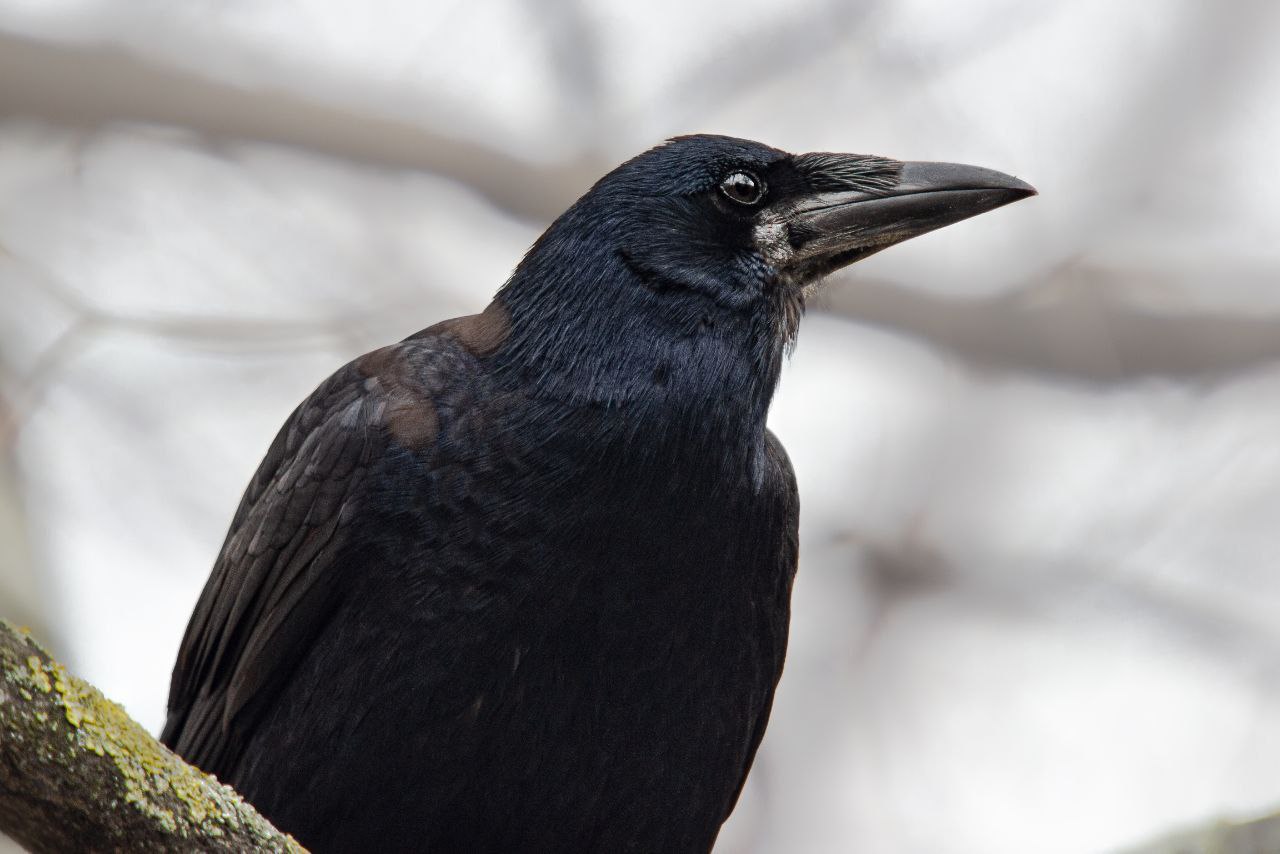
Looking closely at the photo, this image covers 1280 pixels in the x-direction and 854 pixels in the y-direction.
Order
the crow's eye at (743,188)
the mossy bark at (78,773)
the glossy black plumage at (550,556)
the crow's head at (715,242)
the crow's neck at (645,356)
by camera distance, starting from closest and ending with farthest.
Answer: the mossy bark at (78,773) < the glossy black plumage at (550,556) < the crow's neck at (645,356) < the crow's head at (715,242) < the crow's eye at (743,188)

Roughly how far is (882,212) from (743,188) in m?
0.39

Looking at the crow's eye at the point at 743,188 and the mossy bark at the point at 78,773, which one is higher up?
the crow's eye at the point at 743,188

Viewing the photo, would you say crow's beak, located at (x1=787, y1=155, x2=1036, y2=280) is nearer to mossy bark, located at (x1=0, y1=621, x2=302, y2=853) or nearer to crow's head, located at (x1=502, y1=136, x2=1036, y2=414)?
crow's head, located at (x1=502, y1=136, x2=1036, y2=414)

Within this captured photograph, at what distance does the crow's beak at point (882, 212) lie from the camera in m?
4.50

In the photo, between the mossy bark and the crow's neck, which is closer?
the mossy bark

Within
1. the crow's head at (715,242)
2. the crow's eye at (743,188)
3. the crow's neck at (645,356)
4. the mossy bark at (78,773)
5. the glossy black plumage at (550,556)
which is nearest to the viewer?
the mossy bark at (78,773)

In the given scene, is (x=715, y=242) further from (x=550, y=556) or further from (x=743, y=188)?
(x=550, y=556)

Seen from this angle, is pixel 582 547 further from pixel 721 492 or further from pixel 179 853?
pixel 179 853

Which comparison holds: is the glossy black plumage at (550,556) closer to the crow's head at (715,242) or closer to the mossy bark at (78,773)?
the crow's head at (715,242)

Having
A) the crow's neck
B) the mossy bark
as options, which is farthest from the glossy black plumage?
the mossy bark

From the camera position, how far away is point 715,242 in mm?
4383

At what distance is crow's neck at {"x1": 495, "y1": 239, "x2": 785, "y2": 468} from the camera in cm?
408

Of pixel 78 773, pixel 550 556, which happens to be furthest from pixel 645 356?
pixel 78 773

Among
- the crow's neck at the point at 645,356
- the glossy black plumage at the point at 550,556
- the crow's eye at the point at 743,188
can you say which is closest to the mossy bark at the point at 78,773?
the glossy black plumage at the point at 550,556
